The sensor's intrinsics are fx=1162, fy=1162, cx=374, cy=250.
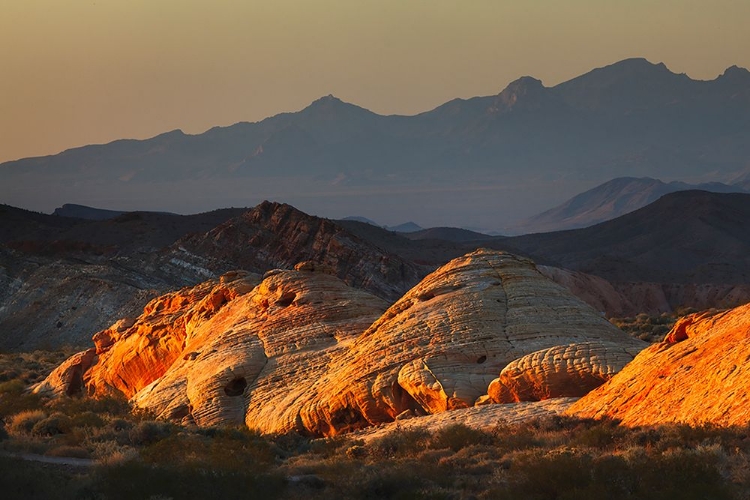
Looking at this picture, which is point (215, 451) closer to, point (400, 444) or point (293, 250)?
point (400, 444)

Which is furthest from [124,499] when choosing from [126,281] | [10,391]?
[126,281]

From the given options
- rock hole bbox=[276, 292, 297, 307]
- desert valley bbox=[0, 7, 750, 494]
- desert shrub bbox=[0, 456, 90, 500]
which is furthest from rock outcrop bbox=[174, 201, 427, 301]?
desert shrub bbox=[0, 456, 90, 500]

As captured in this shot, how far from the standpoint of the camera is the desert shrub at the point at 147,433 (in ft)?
71.2

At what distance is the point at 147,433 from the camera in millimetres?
21875

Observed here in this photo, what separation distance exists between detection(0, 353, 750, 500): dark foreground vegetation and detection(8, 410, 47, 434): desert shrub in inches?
84.8

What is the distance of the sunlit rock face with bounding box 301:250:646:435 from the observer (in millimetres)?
22969

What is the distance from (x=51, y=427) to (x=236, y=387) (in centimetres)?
527

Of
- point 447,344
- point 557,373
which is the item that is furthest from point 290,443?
point 557,373

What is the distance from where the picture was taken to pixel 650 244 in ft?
505

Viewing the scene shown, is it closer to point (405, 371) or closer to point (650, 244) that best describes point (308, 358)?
point (405, 371)

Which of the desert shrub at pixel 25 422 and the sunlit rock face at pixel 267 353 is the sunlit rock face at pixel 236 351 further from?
the desert shrub at pixel 25 422

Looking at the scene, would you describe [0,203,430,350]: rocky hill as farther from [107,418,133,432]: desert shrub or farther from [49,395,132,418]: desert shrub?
[107,418,133,432]: desert shrub

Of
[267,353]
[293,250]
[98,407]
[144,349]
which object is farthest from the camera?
[293,250]

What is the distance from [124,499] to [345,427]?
Result: 8888mm
